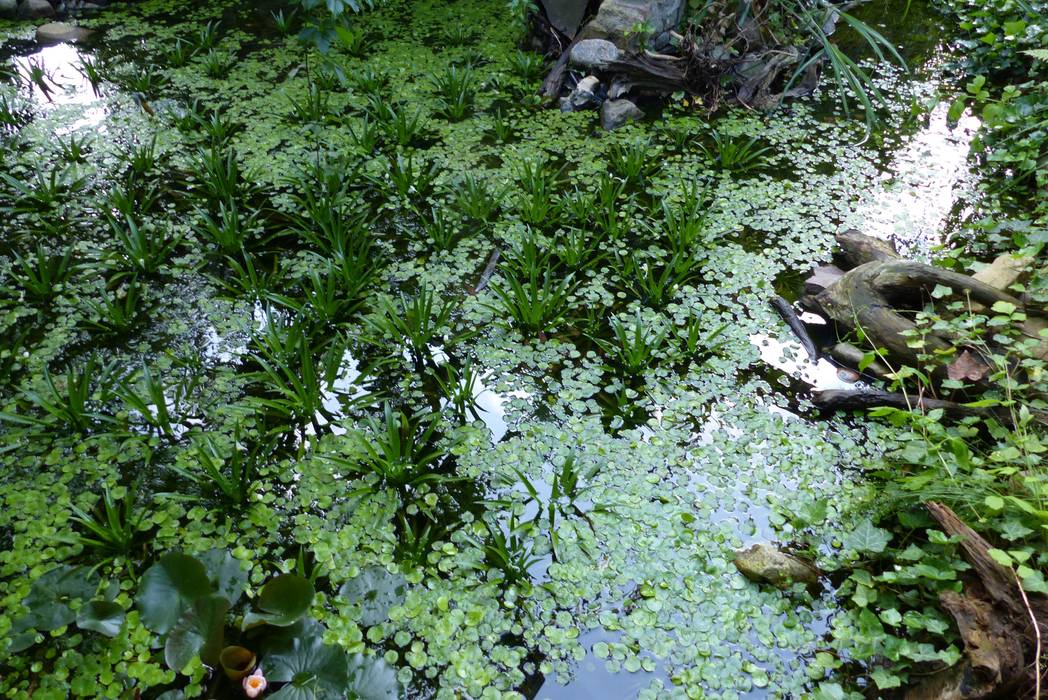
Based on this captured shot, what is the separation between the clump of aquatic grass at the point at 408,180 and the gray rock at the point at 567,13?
204 cm

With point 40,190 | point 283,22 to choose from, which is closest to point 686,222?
point 40,190

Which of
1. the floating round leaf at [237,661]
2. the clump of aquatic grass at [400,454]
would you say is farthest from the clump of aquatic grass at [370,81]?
the floating round leaf at [237,661]

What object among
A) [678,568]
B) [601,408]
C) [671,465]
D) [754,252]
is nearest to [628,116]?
[754,252]

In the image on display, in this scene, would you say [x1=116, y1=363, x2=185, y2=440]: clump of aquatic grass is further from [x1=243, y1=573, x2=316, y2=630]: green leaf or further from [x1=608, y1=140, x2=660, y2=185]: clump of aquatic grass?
[x1=608, y1=140, x2=660, y2=185]: clump of aquatic grass

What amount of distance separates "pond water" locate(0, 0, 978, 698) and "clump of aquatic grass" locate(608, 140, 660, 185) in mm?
44

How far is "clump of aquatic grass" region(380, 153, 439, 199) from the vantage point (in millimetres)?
4074

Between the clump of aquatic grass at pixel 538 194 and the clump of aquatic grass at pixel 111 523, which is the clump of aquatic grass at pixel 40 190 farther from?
the clump of aquatic grass at pixel 538 194

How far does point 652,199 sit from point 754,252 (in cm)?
69

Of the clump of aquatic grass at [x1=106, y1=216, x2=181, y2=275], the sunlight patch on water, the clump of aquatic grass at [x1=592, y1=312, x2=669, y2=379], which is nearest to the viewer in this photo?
the clump of aquatic grass at [x1=592, y1=312, x2=669, y2=379]

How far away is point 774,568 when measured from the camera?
229 centimetres

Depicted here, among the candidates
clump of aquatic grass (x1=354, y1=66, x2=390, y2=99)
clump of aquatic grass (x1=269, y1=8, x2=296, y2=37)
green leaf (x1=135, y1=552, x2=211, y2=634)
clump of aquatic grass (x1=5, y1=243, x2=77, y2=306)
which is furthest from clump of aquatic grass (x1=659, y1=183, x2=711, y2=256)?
clump of aquatic grass (x1=269, y1=8, x2=296, y2=37)

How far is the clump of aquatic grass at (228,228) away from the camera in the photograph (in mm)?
3633

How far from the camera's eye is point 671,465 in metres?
2.70

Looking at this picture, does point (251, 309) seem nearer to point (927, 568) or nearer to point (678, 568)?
point (678, 568)
